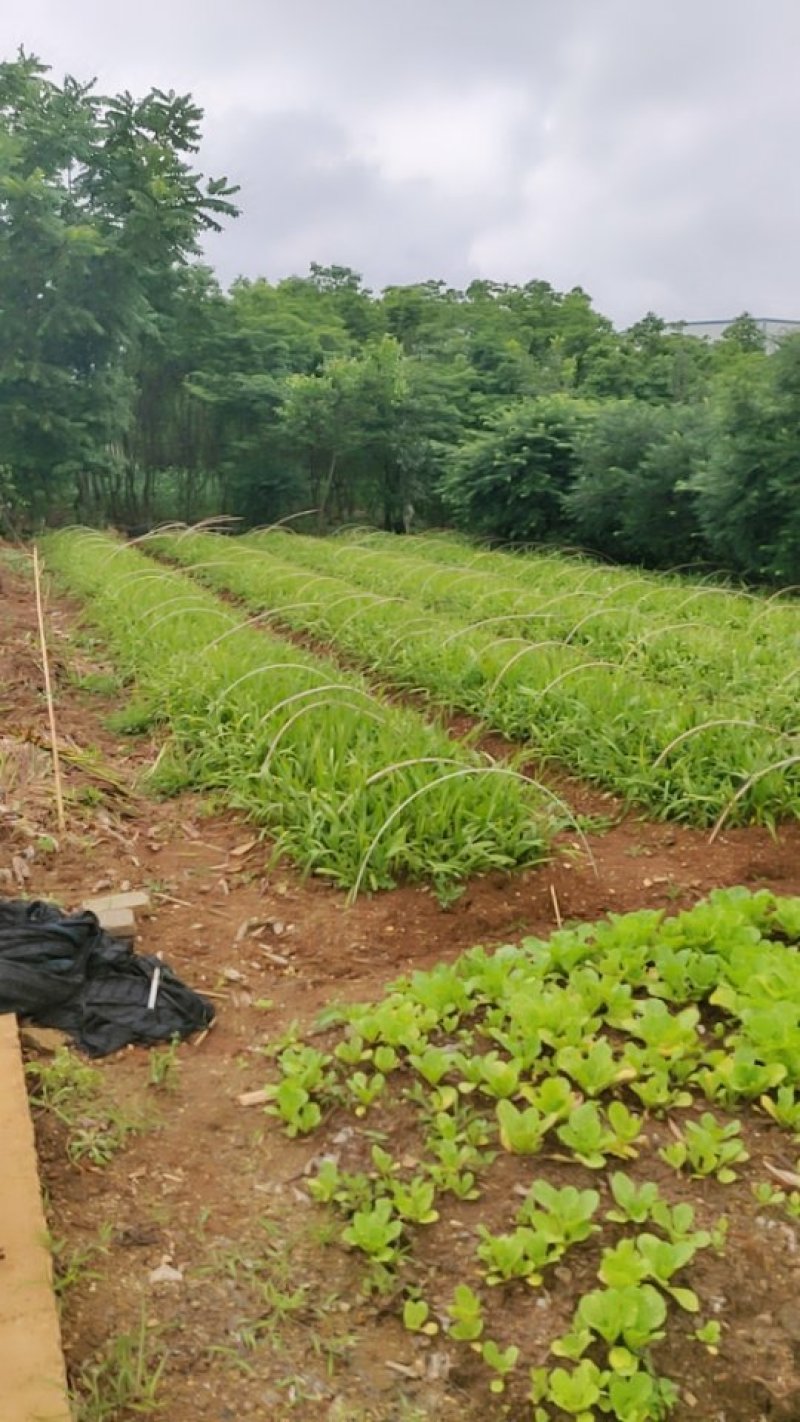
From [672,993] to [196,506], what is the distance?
1522 cm

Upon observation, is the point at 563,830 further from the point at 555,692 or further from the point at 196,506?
the point at 196,506

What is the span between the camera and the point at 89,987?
261cm

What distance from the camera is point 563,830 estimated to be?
3.88 m

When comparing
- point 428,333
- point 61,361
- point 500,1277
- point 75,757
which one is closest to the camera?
point 500,1277

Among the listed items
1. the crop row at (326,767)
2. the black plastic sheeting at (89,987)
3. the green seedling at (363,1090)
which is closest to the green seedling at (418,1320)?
the green seedling at (363,1090)

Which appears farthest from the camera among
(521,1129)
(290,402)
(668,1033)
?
(290,402)

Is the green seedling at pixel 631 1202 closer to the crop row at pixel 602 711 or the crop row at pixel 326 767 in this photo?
the crop row at pixel 326 767

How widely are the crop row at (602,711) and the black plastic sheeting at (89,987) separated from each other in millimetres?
2129

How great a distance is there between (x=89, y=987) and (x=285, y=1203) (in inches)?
36.1

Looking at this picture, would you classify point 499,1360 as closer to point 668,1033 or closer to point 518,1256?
point 518,1256

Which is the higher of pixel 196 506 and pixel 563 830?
pixel 196 506

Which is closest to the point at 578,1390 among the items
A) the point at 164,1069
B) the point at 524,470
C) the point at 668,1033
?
the point at 668,1033

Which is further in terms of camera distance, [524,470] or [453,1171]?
[524,470]

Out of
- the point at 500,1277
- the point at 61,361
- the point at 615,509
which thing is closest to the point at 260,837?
the point at 500,1277
